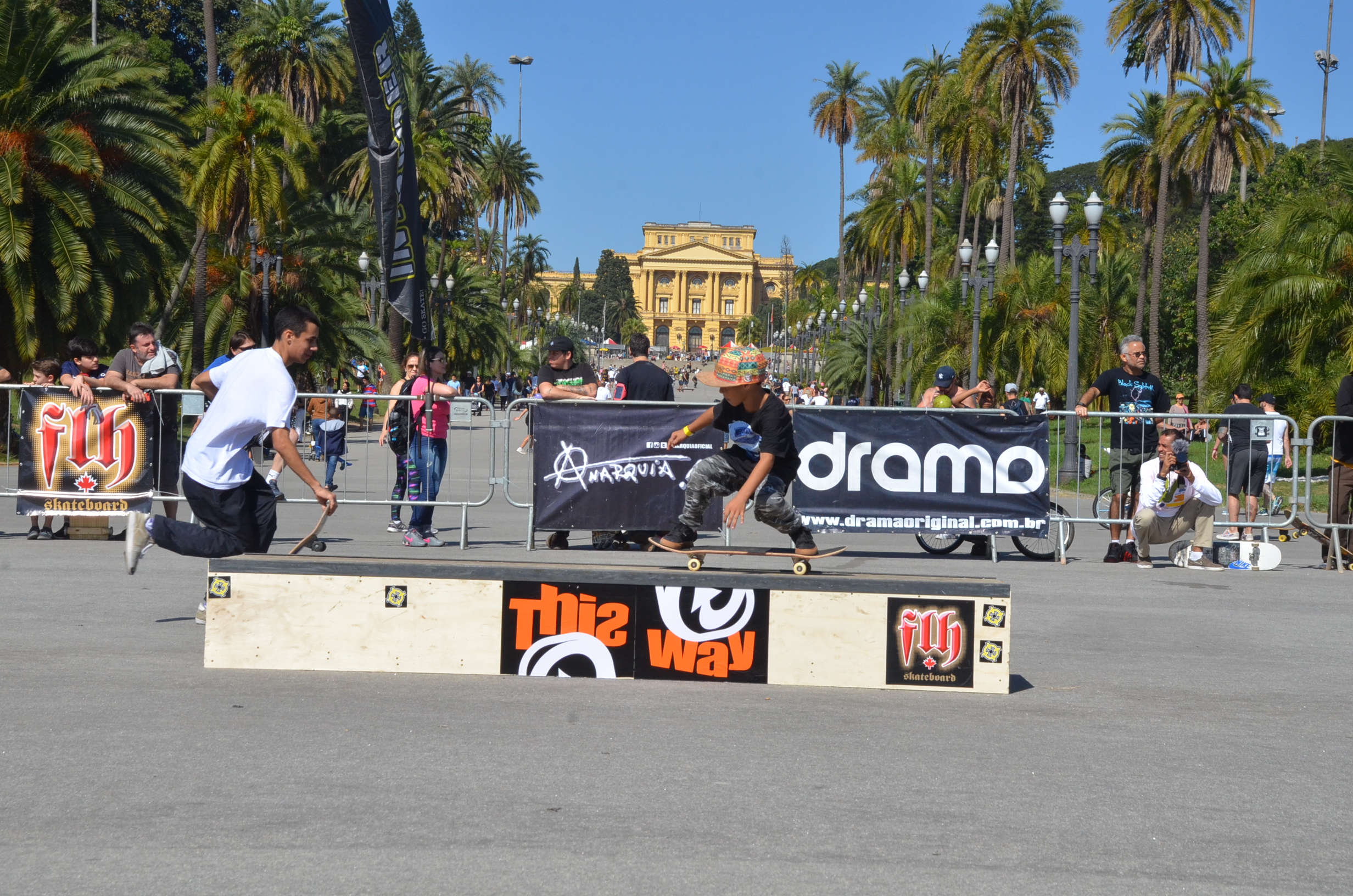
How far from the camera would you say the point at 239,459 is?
6832 mm

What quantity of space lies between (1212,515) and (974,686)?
6.29 m

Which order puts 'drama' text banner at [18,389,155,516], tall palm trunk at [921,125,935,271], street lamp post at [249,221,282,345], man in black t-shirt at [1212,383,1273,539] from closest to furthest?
'drama' text banner at [18,389,155,516] → man in black t-shirt at [1212,383,1273,539] → street lamp post at [249,221,282,345] → tall palm trunk at [921,125,935,271]

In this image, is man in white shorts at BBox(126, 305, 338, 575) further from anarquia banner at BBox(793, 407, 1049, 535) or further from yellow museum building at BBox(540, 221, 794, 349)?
yellow museum building at BBox(540, 221, 794, 349)

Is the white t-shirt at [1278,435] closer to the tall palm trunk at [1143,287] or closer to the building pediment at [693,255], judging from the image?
the tall palm trunk at [1143,287]

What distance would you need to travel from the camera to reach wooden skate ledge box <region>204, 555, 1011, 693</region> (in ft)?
21.2

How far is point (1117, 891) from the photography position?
3863 mm

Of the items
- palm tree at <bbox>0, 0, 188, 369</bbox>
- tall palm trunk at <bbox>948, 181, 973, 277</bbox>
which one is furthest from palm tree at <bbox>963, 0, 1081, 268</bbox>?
palm tree at <bbox>0, 0, 188, 369</bbox>

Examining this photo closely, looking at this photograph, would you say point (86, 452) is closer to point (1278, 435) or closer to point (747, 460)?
point (747, 460)

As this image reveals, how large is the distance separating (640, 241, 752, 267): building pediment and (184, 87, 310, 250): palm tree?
153 m

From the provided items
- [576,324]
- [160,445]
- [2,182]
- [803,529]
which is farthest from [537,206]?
[803,529]

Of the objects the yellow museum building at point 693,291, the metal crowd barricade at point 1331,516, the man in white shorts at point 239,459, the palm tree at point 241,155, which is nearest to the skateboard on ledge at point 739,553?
the man in white shorts at point 239,459

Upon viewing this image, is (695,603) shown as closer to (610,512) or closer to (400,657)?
(400,657)

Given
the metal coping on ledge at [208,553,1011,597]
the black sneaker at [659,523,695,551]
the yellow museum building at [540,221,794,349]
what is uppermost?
the yellow museum building at [540,221,794,349]

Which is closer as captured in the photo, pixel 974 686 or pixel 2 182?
pixel 974 686
